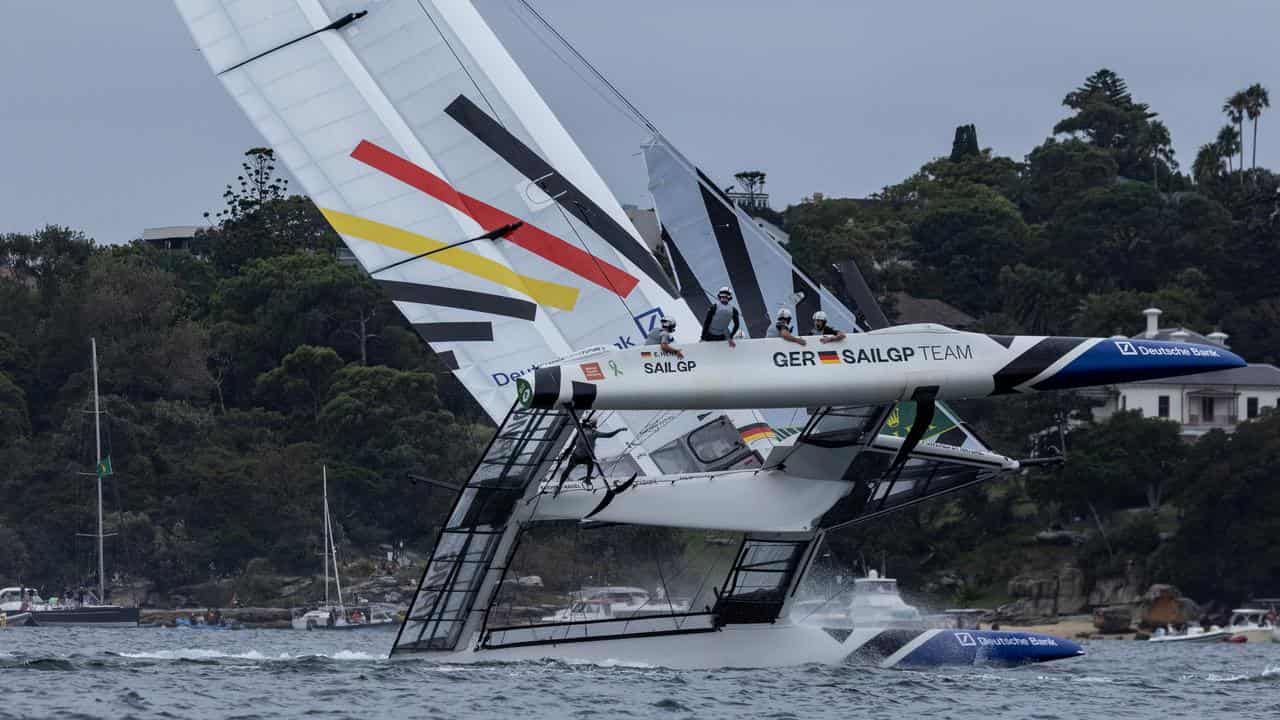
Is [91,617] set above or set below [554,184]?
below

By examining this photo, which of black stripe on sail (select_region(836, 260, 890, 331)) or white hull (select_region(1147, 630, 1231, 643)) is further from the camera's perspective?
white hull (select_region(1147, 630, 1231, 643))

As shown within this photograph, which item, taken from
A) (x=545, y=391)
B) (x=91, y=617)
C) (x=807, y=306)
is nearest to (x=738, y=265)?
(x=807, y=306)

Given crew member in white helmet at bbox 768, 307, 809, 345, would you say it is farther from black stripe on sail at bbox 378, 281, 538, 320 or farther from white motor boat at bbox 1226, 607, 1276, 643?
white motor boat at bbox 1226, 607, 1276, 643

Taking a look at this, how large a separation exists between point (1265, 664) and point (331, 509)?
3723cm

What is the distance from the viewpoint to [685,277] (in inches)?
1061

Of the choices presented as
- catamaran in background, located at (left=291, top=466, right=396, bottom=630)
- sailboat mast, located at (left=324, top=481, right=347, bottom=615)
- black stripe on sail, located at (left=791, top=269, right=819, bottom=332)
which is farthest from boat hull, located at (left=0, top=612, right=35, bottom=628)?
black stripe on sail, located at (left=791, top=269, right=819, bottom=332)

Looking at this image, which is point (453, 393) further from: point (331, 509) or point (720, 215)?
point (720, 215)

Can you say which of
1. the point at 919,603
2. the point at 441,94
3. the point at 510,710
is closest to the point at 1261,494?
the point at 919,603

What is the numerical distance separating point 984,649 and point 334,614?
34979 mm

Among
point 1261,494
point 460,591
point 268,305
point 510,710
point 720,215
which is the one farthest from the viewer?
point 268,305

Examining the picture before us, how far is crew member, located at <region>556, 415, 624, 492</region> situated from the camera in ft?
63.4

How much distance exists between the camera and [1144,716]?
61.7ft

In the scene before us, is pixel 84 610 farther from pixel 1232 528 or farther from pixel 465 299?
pixel 465 299

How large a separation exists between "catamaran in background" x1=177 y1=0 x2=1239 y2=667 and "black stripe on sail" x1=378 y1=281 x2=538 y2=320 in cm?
3
